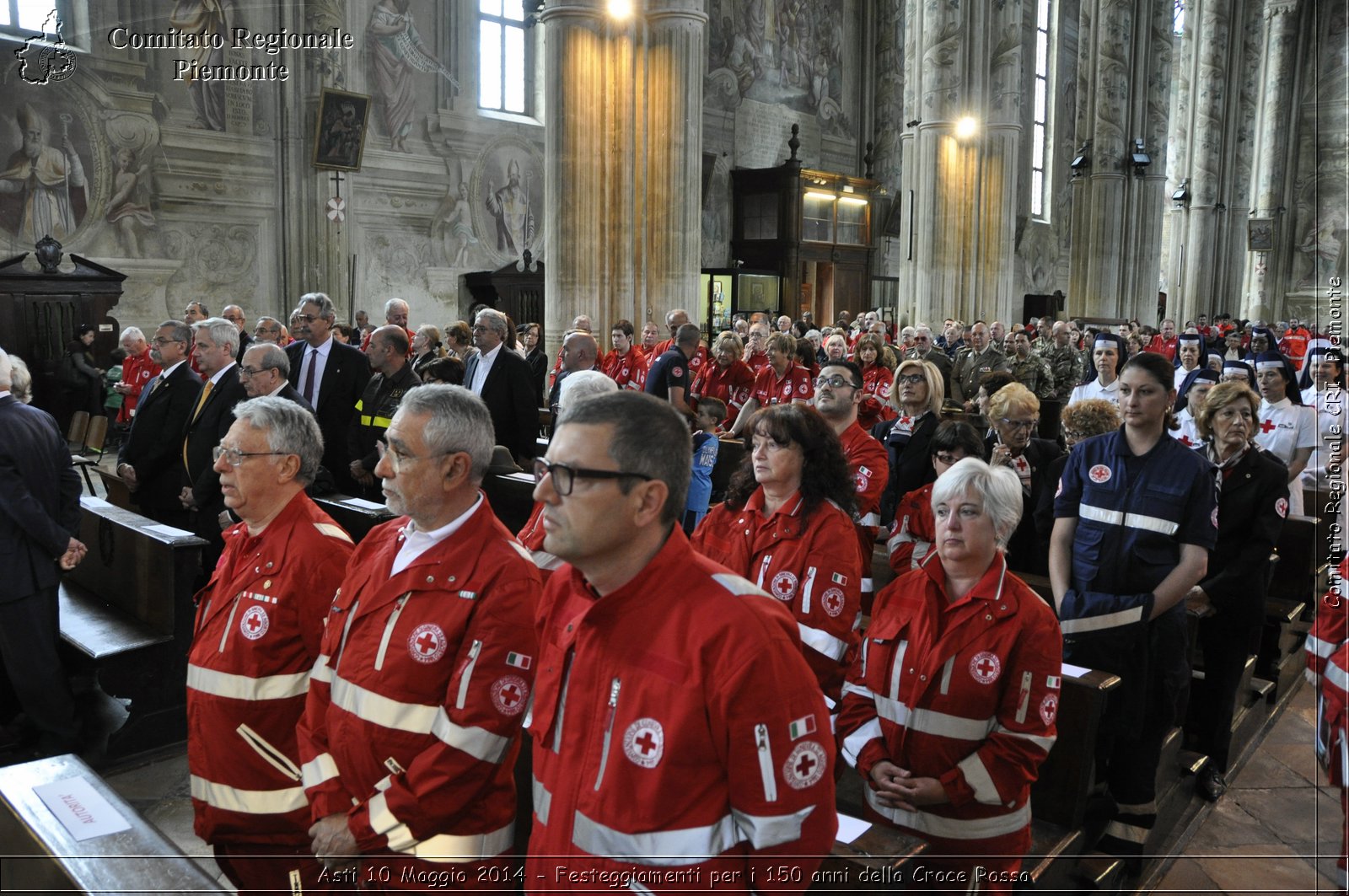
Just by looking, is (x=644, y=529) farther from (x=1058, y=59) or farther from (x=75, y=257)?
(x=1058, y=59)

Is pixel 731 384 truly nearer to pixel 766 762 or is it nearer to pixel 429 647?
pixel 429 647

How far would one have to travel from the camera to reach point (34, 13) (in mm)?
12984

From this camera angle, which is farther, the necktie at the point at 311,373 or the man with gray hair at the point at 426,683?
the necktie at the point at 311,373

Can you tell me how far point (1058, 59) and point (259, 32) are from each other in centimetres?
2121

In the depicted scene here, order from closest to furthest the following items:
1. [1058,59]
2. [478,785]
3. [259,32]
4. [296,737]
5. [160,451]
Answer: [478,785] < [296,737] < [160,451] < [259,32] < [1058,59]

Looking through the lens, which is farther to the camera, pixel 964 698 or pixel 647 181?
pixel 647 181

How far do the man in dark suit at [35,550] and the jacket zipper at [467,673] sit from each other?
2.77 meters

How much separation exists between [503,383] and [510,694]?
17.0 ft

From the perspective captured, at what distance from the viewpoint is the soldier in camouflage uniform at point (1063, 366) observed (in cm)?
1277

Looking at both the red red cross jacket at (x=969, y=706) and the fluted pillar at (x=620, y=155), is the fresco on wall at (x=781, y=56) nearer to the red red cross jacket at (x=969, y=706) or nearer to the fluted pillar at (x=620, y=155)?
the fluted pillar at (x=620, y=155)

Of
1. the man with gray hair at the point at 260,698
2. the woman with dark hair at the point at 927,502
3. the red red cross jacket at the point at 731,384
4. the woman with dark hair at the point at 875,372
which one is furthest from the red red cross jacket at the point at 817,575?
the red red cross jacket at the point at 731,384

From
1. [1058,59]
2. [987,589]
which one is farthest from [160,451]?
[1058,59]

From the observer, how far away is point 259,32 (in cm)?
1462

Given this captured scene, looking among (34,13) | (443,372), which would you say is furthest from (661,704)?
(34,13)
